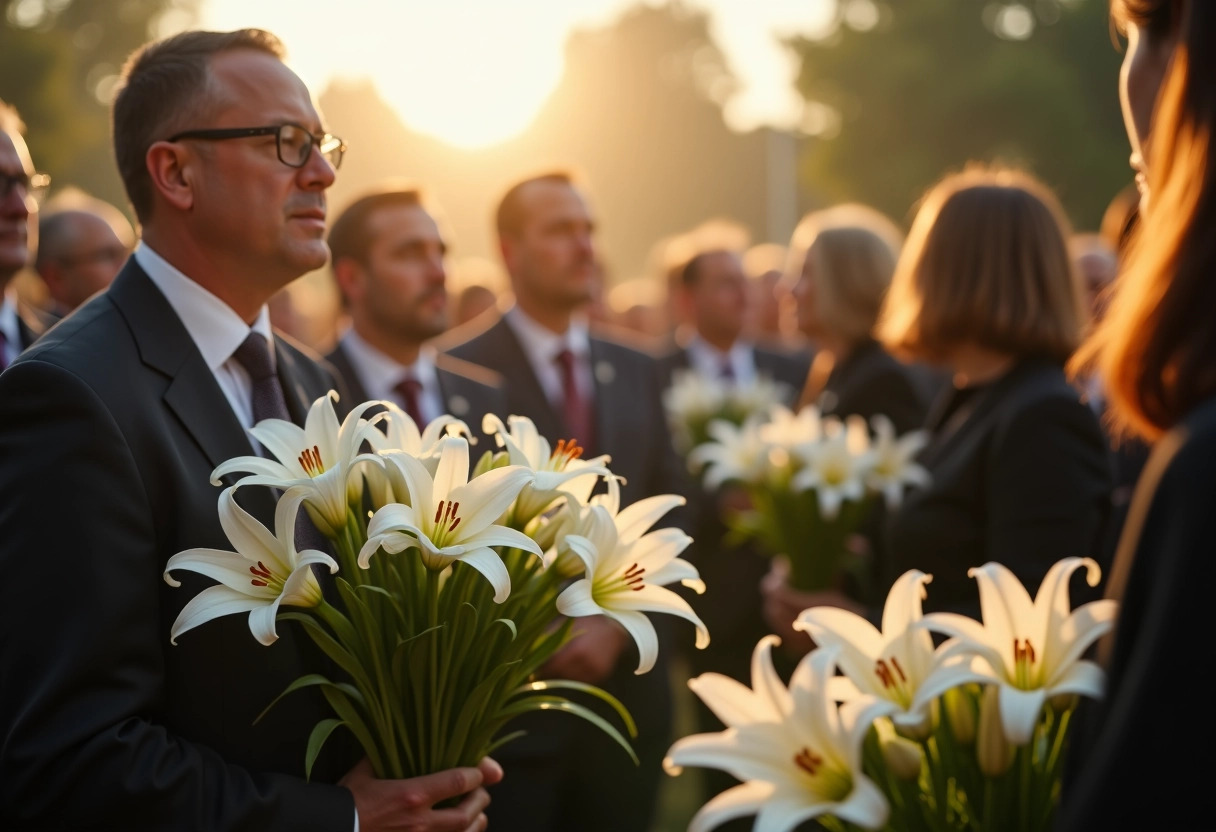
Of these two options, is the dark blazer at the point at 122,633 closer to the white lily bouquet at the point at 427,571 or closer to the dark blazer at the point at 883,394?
the white lily bouquet at the point at 427,571

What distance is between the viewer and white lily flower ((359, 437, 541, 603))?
6.70 feet

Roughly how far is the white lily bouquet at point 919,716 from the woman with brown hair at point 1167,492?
1.19ft

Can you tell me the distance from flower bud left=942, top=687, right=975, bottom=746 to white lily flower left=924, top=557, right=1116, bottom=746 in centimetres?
6

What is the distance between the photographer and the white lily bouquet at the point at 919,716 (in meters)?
1.69

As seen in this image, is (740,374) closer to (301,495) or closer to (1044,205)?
(1044,205)

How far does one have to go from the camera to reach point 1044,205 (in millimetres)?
3855

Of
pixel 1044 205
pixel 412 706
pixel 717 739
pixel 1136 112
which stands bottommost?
pixel 412 706

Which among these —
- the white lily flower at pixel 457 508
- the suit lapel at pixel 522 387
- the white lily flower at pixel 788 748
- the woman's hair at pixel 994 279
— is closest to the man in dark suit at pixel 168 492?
the white lily flower at pixel 457 508

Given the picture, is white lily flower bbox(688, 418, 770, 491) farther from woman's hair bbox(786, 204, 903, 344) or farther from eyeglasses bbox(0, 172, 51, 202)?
eyeglasses bbox(0, 172, 51, 202)

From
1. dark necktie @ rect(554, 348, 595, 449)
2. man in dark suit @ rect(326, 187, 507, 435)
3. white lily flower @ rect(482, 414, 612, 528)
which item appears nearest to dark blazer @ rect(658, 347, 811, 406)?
dark necktie @ rect(554, 348, 595, 449)

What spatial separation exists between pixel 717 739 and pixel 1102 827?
0.65 meters

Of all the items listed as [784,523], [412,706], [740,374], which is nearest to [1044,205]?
[784,523]

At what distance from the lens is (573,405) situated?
532 cm

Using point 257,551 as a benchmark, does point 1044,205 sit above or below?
above
